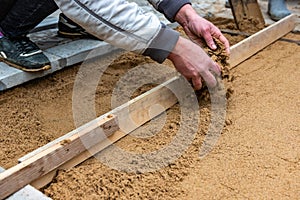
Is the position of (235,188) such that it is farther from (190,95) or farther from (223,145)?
(190,95)

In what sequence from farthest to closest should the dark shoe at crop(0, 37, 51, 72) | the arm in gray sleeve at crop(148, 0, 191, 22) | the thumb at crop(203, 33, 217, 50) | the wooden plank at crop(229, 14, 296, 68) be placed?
1. the wooden plank at crop(229, 14, 296, 68)
2. the dark shoe at crop(0, 37, 51, 72)
3. the arm in gray sleeve at crop(148, 0, 191, 22)
4. the thumb at crop(203, 33, 217, 50)

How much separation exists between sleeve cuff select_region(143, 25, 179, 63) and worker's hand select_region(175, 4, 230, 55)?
33 centimetres

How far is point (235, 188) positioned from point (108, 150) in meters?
0.52

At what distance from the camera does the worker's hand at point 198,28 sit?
72.6 inches

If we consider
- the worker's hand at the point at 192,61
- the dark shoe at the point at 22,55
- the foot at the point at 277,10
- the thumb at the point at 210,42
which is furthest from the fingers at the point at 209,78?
the foot at the point at 277,10

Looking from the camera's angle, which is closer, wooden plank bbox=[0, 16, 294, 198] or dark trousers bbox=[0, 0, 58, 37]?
wooden plank bbox=[0, 16, 294, 198]

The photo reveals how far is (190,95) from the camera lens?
1928 millimetres

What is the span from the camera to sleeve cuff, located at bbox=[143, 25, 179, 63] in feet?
5.04

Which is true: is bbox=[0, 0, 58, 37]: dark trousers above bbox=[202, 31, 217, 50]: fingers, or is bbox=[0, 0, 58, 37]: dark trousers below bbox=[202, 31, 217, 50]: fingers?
above

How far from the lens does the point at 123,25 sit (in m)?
1.46

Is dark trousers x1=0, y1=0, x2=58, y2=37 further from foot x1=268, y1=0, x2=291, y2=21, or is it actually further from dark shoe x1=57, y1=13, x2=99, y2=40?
foot x1=268, y1=0, x2=291, y2=21

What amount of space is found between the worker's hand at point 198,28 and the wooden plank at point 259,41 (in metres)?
0.50

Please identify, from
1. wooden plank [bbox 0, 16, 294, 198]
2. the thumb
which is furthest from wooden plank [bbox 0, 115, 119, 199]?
the thumb

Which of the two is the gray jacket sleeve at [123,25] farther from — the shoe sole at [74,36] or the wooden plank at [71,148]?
the shoe sole at [74,36]
